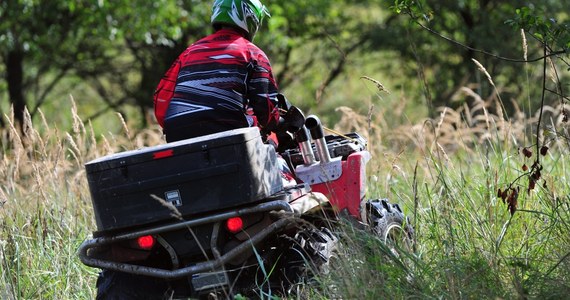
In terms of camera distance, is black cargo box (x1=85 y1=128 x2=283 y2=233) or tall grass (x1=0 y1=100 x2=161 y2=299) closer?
black cargo box (x1=85 y1=128 x2=283 y2=233)

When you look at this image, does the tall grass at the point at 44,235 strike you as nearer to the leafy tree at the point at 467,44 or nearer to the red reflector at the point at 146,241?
the red reflector at the point at 146,241

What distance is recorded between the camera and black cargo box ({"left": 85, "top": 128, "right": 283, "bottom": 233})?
17.9ft

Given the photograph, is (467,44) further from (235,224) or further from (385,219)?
(235,224)

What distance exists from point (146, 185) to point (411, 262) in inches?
63.2

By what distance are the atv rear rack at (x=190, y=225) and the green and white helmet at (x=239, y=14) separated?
1.41 metres

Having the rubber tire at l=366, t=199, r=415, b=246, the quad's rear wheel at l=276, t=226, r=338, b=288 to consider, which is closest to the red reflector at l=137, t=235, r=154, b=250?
the quad's rear wheel at l=276, t=226, r=338, b=288

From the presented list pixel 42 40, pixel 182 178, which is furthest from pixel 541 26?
pixel 42 40

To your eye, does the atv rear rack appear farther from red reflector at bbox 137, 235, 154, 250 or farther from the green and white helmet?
the green and white helmet

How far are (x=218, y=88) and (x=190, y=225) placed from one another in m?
0.94

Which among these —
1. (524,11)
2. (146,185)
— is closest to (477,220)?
(524,11)

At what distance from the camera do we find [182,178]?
548cm

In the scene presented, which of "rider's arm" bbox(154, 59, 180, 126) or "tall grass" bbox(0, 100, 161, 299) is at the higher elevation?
"rider's arm" bbox(154, 59, 180, 126)

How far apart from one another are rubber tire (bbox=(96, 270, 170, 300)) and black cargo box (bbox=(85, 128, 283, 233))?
606mm

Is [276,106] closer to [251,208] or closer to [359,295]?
[251,208]
